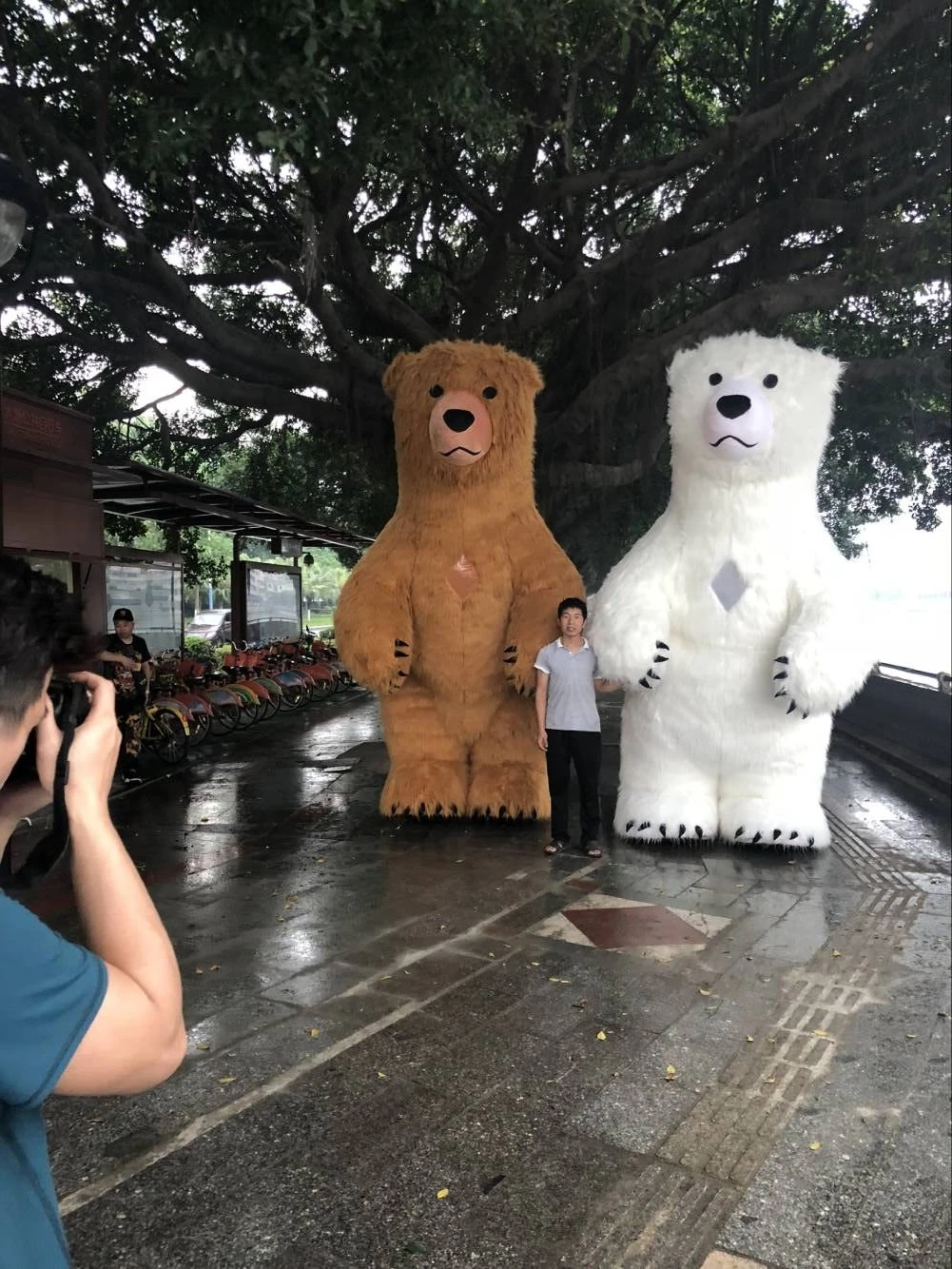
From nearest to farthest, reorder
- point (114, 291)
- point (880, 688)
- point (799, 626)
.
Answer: point (799, 626)
point (114, 291)
point (880, 688)

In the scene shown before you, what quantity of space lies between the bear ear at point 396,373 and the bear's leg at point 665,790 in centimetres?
278

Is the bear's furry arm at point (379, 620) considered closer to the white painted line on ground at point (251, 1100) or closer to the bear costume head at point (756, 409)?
the bear costume head at point (756, 409)

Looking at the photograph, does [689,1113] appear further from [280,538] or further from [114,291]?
[280,538]

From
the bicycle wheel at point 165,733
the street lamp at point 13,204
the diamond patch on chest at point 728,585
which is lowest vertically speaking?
the bicycle wheel at point 165,733

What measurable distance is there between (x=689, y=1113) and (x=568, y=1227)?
68 centimetres

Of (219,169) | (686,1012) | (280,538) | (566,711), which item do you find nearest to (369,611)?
(566,711)

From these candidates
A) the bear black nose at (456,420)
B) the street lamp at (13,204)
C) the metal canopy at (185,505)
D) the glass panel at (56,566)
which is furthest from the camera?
the metal canopy at (185,505)

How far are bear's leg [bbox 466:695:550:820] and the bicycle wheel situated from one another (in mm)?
3869

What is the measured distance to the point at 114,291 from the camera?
23.8 feet

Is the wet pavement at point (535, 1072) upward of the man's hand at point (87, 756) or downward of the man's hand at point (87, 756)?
downward

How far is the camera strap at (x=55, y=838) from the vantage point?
1.20 meters

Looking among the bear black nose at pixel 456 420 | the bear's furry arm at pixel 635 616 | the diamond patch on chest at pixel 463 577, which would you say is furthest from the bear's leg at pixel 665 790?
the bear black nose at pixel 456 420

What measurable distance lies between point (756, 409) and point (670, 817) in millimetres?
2527

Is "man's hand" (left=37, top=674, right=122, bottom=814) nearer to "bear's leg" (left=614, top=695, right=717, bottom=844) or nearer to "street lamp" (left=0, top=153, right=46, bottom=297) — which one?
"street lamp" (left=0, top=153, right=46, bottom=297)
